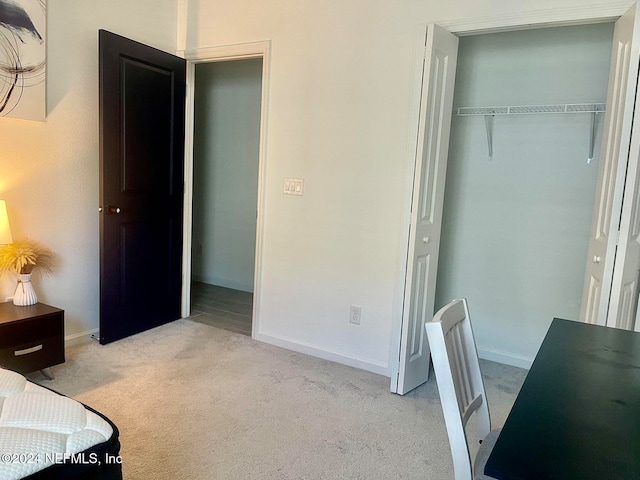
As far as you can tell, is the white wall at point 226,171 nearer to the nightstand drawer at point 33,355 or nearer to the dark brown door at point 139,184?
the dark brown door at point 139,184

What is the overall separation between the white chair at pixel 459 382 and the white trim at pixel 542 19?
182 centimetres

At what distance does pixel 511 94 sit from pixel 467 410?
2392mm

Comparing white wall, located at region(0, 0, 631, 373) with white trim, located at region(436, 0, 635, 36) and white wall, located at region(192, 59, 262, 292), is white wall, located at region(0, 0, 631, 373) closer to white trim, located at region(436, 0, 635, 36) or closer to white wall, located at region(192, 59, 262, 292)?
white trim, located at region(436, 0, 635, 36)

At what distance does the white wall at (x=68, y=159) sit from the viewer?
2.83 m

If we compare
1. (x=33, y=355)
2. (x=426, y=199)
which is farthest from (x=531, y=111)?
(x=33, y=355)

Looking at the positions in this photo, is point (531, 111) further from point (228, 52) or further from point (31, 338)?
point (31, 338)

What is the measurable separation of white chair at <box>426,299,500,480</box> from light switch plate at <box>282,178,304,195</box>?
193 cm

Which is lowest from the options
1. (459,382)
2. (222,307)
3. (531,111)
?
(222,307)

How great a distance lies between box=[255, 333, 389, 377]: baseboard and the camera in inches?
120

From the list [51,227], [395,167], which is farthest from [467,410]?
[51,227]

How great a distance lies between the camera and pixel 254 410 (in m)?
2.45

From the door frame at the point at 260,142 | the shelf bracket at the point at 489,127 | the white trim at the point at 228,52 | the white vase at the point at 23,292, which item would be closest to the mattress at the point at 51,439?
the white vase at the point at 23,292

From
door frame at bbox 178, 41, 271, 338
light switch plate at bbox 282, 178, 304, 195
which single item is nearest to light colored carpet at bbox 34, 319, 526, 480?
door frame at bbox 178, 41, 271, 338

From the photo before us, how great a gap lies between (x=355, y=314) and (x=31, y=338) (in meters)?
1.86
